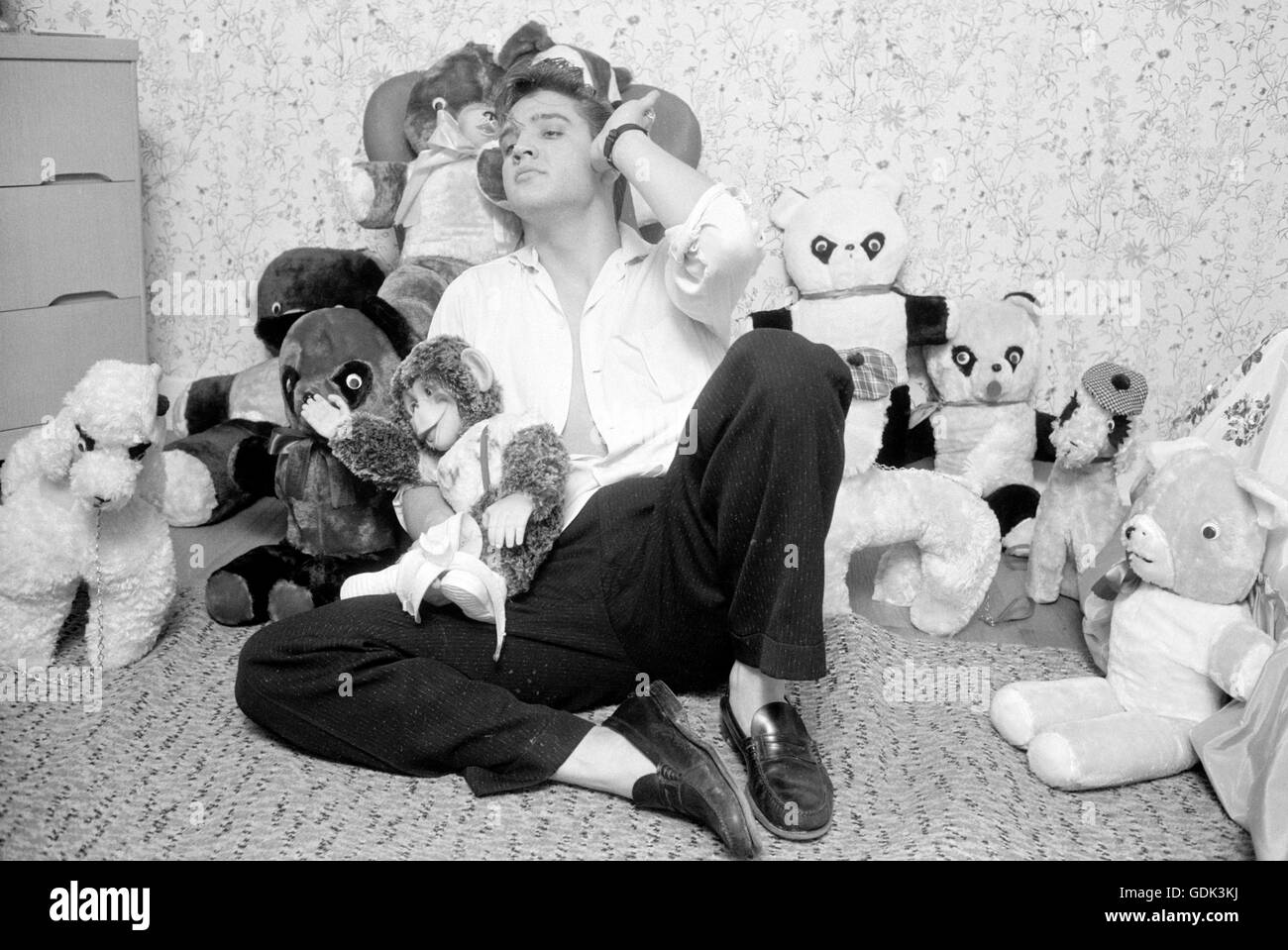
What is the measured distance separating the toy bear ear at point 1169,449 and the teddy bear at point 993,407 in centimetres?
57

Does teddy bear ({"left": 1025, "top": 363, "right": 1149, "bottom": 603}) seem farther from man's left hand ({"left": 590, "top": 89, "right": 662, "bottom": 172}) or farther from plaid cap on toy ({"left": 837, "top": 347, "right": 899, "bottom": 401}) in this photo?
man's left hand ({"left": 590, "top": 89, "right": 662, "bottom": 172})

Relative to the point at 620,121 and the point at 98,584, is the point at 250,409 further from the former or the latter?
the point at 620,121

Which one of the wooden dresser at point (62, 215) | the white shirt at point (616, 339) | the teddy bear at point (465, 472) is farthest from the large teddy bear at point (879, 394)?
the wooden dresser at point (62, 215)

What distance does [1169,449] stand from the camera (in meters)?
1.60

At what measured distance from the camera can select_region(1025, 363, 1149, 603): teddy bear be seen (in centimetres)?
192

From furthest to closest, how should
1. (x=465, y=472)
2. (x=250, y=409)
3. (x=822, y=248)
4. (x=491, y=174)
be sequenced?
(x=250, y=409), (x=822, y=248), (x=491, y=174), (x=465, y=472)

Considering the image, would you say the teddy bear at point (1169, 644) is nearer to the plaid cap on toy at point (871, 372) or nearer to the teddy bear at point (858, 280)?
the plaid cap on toy at point (871, 372)

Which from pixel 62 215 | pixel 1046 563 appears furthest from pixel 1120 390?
pixel 62 215

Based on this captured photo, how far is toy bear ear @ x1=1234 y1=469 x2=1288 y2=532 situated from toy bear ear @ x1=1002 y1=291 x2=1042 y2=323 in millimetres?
778

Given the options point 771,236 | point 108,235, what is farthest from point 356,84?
point 771,236

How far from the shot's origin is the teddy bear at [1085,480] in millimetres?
1916

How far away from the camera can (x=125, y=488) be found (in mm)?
1590

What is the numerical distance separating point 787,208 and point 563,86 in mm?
681
